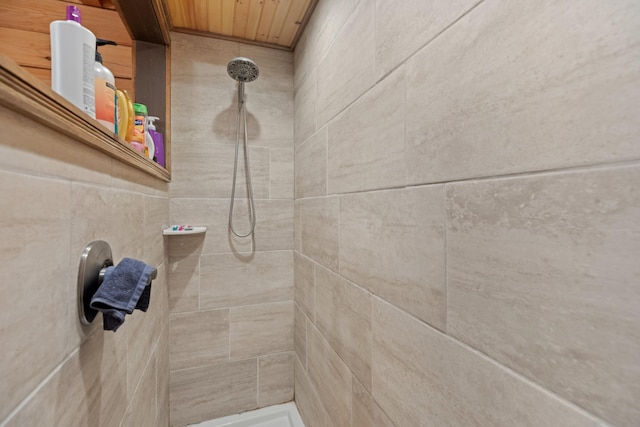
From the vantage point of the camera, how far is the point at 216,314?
156 centimetres

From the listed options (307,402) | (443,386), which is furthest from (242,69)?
(307,402)

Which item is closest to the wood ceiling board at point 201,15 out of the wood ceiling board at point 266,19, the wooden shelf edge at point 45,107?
the wood ceiling board at point 266,19

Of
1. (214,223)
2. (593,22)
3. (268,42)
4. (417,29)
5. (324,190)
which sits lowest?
(214,223)

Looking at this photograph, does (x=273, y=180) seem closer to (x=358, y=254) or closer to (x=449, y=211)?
(x=358, y=254)

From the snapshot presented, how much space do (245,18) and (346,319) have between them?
1.51m

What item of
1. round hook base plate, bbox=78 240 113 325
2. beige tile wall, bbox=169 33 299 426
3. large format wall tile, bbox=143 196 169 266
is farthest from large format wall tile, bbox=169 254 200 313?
round hook base plate, bbox=78 240 113 325

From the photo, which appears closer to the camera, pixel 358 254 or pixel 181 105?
pixel 358 254

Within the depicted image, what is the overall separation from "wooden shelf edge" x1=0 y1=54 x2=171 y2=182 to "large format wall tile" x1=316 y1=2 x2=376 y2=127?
0.70m

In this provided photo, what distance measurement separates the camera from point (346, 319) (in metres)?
0.99

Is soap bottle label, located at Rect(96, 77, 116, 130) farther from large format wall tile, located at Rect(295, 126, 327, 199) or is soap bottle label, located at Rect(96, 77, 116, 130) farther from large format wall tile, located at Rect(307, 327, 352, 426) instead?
large format wall tile, located at Rect(307, 327, 352, 426)

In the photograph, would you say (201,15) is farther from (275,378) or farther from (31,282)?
(275,378)

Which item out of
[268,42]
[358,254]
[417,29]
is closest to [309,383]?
[358,254]

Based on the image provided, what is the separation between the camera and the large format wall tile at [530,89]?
1.03ft

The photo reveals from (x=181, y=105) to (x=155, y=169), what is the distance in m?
0.60
